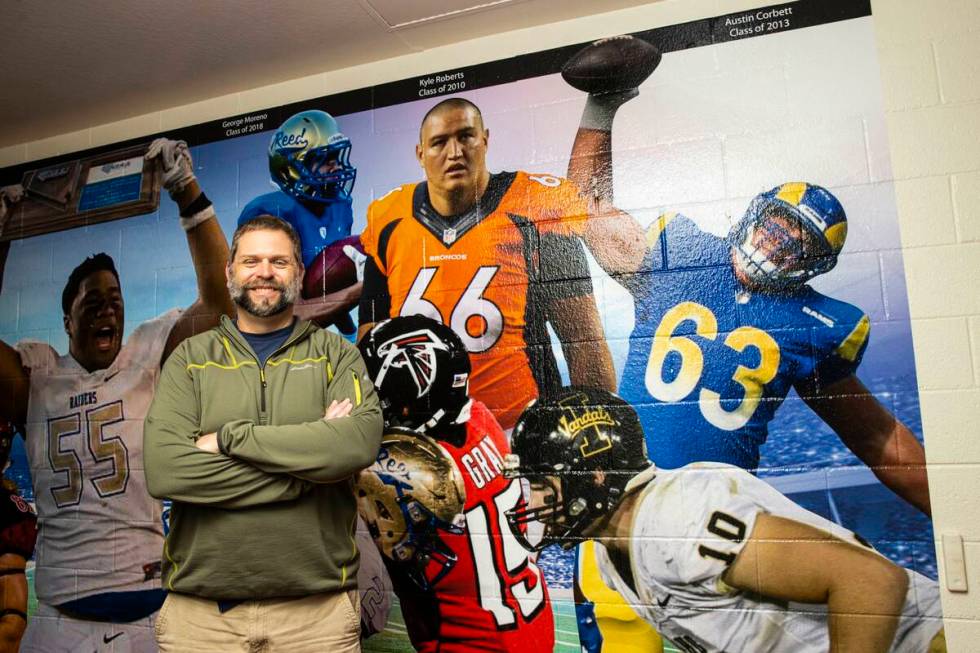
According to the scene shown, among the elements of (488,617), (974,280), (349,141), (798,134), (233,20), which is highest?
(233,20)

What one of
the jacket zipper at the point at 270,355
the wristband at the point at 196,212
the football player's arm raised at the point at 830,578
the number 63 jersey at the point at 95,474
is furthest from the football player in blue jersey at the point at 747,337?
the number 63 jersey at the point at 95,474

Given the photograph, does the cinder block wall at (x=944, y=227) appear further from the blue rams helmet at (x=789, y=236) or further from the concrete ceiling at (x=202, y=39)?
the concrete ceiling at (x=202, y=39)

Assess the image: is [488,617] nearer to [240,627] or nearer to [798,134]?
[240,627]

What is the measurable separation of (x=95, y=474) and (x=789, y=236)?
2.99m

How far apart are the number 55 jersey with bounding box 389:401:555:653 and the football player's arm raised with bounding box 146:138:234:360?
1199 mm

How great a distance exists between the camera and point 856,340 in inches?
78.4

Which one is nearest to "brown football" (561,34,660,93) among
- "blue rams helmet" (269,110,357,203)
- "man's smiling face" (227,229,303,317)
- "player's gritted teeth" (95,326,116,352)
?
"blue rams helmet" (269,110,357,203)

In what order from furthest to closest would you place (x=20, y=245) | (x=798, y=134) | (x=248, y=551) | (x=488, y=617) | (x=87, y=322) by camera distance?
(x=20, y=245) < (x=87, y=322) < (x=488, y=617) < (x=798, y=134) < (x=248, y=551)

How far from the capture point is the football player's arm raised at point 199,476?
172 cm

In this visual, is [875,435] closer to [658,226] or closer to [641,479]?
[641,479]

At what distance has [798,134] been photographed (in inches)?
82.4

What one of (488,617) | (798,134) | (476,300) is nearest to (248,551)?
(488,617)

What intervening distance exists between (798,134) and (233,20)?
203 cm

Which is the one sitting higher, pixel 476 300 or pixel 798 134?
pixel 798 134
